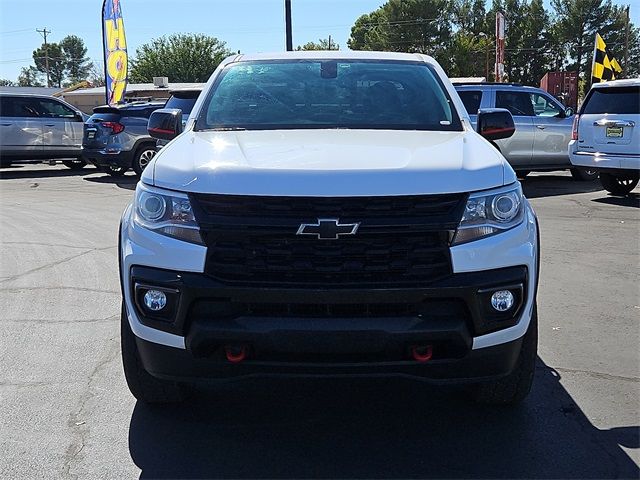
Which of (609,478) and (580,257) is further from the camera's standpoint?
(580,257)

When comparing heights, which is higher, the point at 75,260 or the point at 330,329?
the point at 330,329

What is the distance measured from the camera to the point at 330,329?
3119 millimetres

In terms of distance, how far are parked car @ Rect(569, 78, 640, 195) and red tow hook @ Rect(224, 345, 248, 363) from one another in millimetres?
9595

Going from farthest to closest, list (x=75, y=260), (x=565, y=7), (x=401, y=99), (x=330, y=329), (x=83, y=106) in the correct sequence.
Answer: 1. (x=565, y=7)
2. (x=83, y=106)
3. (x=75, y=260)
4. (x=401, y=99)
5. (x=330, y=329)

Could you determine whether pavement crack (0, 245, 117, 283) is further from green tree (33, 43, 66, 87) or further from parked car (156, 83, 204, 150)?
green tree (33, 43, 66, 87)

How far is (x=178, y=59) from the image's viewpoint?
251 feet

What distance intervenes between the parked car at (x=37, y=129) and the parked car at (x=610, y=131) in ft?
40.2

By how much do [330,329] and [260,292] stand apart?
32cm

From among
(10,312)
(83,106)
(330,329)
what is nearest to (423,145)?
(330,329)

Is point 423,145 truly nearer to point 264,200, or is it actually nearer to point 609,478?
point 264,200

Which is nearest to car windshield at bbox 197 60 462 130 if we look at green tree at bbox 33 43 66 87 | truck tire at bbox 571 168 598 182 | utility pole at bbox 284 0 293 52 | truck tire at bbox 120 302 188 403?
truck tire at bbox 120 302 188 403

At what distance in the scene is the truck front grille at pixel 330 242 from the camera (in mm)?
3170

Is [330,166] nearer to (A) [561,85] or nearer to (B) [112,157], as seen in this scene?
(B) [112,157]

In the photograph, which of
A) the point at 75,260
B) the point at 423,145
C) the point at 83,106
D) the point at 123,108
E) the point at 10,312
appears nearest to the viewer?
the point at 423,145
